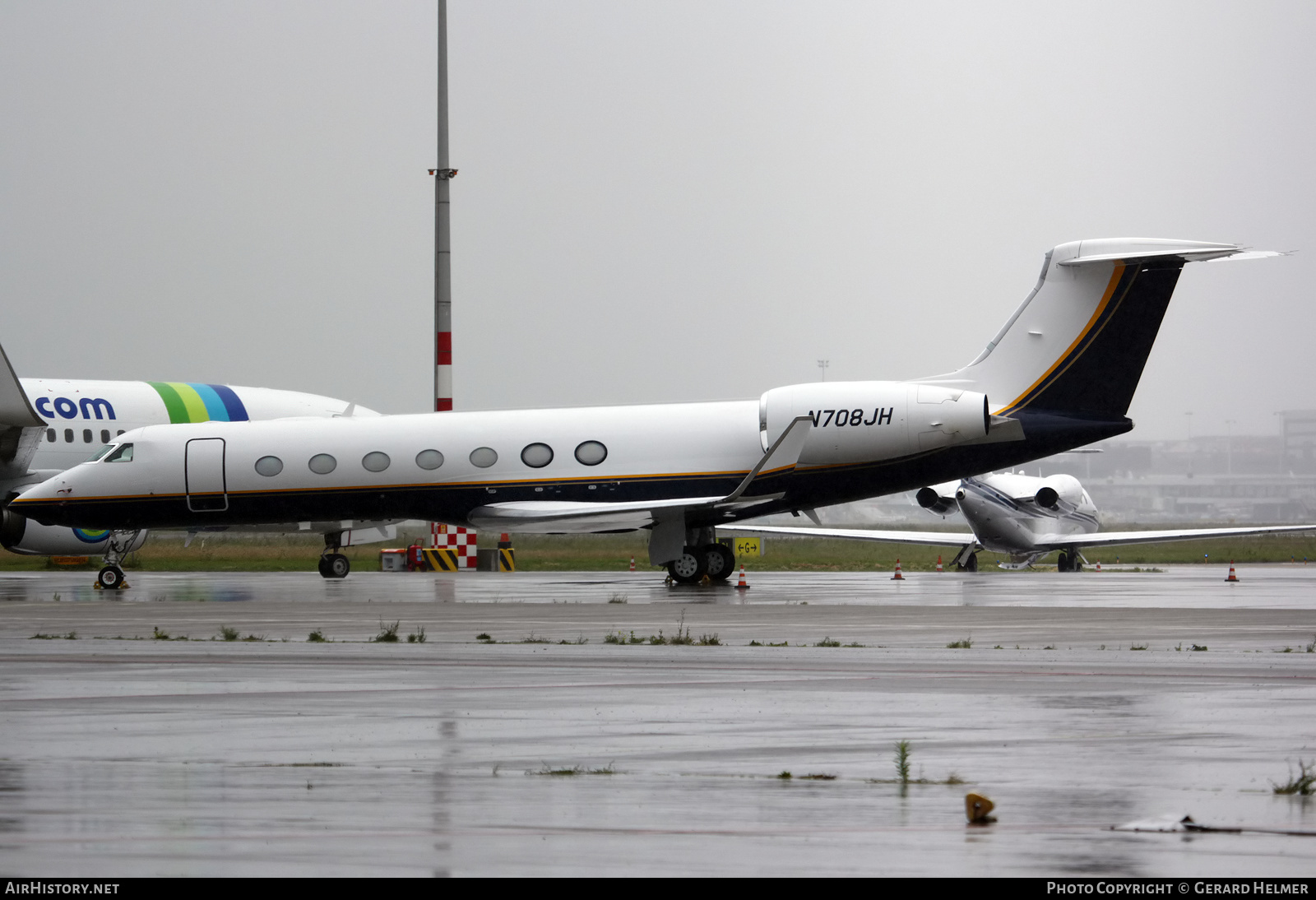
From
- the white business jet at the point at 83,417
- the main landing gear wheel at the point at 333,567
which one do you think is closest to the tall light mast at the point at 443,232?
the white business jet at the point at 83,417

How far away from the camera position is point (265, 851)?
18.4 ft

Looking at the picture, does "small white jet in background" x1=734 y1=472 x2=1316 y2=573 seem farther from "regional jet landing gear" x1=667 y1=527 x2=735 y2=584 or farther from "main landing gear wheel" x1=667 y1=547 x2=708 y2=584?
"main landing gear wheel" x1=667 y1=547 x2=708 y2=584

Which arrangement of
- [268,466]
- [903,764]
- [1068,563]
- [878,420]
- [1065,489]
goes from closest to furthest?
[903,764]
[878,420]
[268,466]
[1068,563]
[1065,489]

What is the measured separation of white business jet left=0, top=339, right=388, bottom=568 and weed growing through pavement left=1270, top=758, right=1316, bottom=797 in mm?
23868

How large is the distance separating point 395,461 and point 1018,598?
1106 centimetres

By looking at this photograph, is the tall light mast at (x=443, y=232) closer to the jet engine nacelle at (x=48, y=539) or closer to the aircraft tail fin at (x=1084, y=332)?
the jet engine nacelle at (x=48, y=539)

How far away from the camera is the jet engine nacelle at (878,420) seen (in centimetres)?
2603

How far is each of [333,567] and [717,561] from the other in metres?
8.86

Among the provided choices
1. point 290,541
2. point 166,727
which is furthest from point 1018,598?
point 290,541

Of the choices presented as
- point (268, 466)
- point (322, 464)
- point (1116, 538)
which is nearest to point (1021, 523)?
point (1116, 538)

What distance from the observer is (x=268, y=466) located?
92.7ft

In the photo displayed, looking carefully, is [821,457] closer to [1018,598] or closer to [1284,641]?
[1018,598]

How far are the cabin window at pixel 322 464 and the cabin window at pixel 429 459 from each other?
5.05 ft

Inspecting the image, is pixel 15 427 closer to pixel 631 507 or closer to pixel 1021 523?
pixel 631 507
